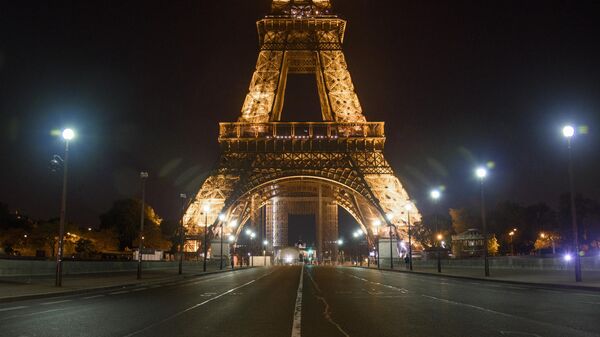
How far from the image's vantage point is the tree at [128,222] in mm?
85719

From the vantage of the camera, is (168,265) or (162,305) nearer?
(162,305)

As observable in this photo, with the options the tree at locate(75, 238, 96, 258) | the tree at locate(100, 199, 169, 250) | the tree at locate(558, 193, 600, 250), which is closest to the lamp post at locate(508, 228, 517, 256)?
the tree at locate(558, 193, 600, 250)

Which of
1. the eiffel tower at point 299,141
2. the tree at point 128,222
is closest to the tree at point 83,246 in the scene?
the tree at point 128,222

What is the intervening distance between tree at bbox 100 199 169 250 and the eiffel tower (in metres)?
18.4

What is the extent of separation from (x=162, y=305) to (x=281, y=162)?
158 ft

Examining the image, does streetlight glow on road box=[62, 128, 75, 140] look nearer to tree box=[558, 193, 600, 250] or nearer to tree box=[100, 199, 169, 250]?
tree box=[100, 199, 169, 250]

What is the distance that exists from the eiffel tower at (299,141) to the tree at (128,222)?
60.2 ft

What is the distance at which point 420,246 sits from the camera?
71.8m

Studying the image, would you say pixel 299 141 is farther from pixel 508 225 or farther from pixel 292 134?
pixel 508 225

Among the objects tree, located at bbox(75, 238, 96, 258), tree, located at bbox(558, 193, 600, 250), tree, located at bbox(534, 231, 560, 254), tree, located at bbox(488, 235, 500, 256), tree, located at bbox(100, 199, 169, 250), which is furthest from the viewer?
tree, located at bbox(534, 231, 560, 254)

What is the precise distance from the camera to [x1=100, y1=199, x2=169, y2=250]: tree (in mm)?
85719

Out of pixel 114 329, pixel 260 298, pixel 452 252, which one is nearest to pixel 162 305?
pixel 260 298

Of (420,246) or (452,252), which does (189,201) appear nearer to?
(420,246)

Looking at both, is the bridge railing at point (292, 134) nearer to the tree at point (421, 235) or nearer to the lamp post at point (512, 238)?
the tree at point (421, 235)
